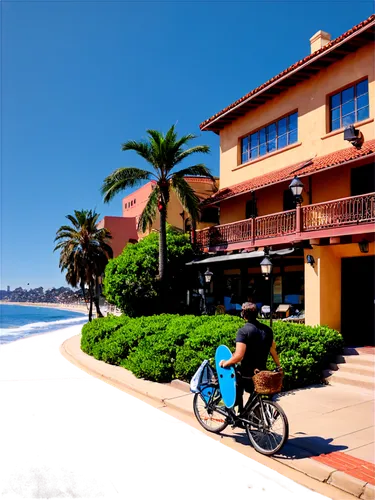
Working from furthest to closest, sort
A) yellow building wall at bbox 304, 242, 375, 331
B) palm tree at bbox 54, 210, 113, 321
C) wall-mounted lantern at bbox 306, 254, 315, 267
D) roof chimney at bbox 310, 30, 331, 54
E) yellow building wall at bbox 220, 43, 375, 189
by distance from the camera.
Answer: palm tree at bbox 54, 210, 113, 321
roof chimney at bbox 310, 30, 331, 54
yellow building wall at bbox 220, 43, 375, 189
wall-mounted lantern at bbox 306, 254, 315, 267
yellow building wall at bbox 304, 242, 375, 331

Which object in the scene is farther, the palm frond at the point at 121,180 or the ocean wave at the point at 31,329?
the ocean wave at the point at 31,329

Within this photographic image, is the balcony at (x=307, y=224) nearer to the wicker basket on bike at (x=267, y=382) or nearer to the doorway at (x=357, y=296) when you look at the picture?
the doorway at (x=357, y=296)

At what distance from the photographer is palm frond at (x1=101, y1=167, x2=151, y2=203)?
18.9m

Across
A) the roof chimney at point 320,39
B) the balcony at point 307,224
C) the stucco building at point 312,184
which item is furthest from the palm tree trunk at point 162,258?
the roof chimney at point 320,39

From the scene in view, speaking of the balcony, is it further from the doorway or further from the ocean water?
the ocean water

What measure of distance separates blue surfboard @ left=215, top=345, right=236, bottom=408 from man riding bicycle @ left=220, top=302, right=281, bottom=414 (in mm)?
70

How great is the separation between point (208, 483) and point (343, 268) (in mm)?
10569

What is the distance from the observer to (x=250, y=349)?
598cm

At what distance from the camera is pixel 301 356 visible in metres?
10.0

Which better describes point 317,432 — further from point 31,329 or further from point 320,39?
point 31,329

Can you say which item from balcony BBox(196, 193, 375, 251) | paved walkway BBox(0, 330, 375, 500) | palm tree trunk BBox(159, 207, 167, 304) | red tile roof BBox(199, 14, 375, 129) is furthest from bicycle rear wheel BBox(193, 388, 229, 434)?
red tile roof BBox(199, 14, 375, 129)

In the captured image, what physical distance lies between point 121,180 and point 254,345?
45.8ft

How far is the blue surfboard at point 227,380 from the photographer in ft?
20.2

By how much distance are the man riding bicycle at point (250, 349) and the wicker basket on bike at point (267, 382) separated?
0.91 ft
